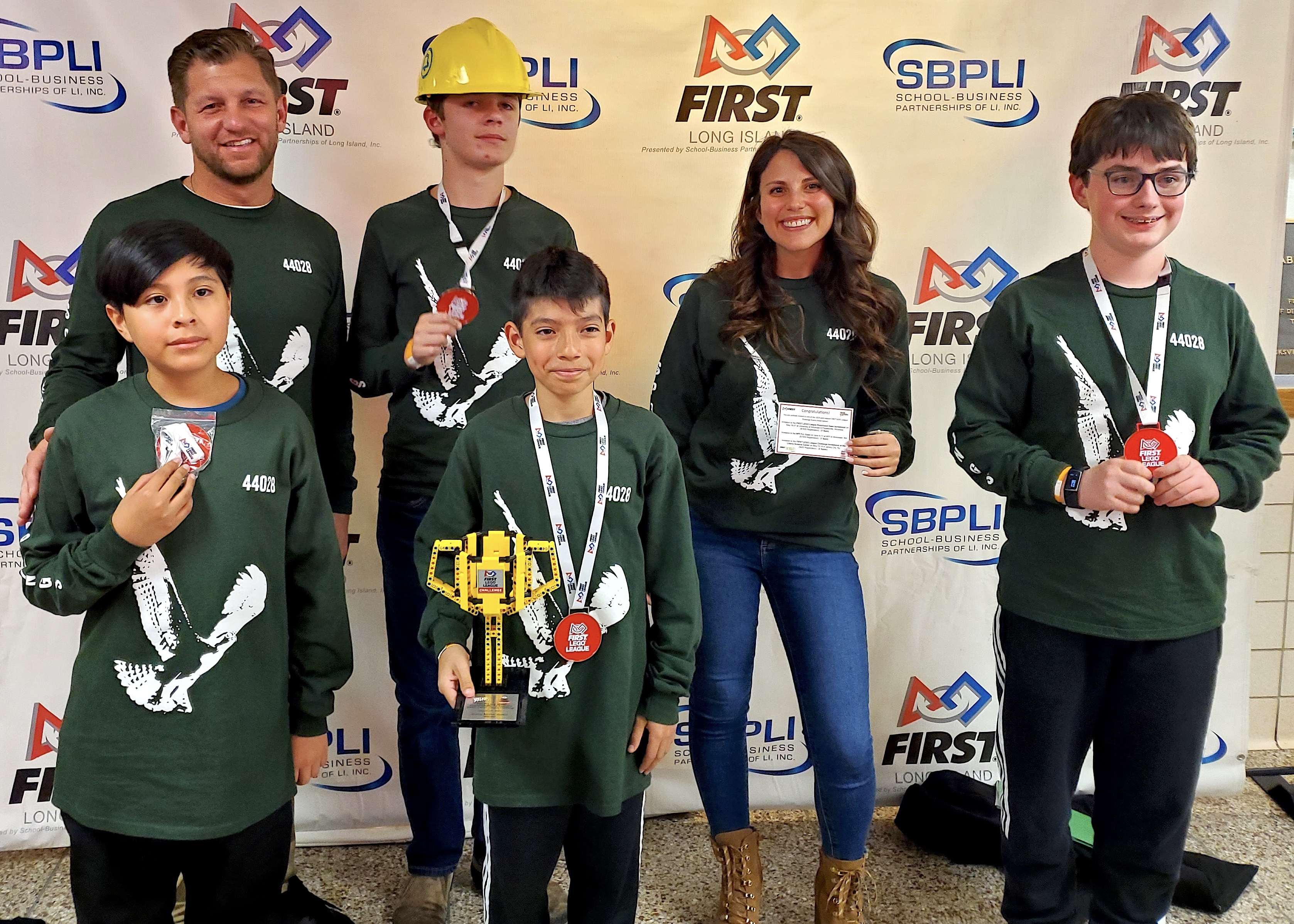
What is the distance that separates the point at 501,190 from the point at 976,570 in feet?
6.74

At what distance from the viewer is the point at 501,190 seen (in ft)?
8.62

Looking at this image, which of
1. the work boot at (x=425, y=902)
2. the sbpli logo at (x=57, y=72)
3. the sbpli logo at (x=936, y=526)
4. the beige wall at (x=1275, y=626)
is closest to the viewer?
the work boot at (x=425, y=902)

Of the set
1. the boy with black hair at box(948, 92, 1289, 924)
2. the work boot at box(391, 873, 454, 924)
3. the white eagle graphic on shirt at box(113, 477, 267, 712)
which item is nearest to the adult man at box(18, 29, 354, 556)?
the white eagle graphic on shirt at box(113, 477, 267, 712)

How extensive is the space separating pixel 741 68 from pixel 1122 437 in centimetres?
175

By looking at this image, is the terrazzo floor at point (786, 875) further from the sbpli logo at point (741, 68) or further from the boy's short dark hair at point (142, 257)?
the sbpli logo at point (741, 68)

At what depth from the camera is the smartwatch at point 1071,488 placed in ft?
6.94

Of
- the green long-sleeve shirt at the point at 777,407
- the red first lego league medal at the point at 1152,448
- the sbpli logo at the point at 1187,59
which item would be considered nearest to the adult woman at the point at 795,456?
the green long-sleeve shirt at the point at 777,407

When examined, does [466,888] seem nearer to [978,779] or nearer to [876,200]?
[978,779]

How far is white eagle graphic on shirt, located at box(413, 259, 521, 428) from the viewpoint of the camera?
2.48m

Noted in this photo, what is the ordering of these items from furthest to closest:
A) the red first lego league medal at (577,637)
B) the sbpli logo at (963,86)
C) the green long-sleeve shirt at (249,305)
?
the sbpli logo at (963,86), the green long-sleeve shirt at (249,305), the red first lego league medal at (577,637)

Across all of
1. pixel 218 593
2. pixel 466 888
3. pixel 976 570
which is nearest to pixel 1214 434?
pixel 976 570

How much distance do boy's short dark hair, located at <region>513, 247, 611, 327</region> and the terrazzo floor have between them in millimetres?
1752

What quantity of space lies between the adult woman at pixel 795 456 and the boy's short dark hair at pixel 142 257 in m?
1.17

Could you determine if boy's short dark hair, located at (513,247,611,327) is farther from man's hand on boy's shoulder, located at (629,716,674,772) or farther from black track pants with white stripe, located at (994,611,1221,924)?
black track pants with white stripe, located at (994,611,1221,924)
